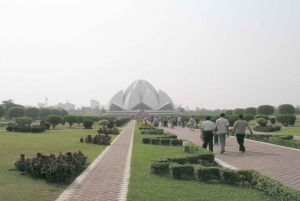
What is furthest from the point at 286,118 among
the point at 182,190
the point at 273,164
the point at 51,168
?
the point at 51,168

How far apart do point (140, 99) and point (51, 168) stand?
202ft

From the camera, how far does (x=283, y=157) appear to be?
8.49 meters

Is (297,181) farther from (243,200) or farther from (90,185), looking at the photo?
(90,185)

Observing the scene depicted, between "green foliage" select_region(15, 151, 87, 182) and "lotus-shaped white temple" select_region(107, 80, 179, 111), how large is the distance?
59.7 m

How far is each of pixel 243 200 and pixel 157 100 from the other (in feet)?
210

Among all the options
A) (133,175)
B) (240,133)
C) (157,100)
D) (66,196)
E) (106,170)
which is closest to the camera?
(66,196)

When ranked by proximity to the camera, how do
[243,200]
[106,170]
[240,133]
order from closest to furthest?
[243,200]
[106,170]
[240,133]

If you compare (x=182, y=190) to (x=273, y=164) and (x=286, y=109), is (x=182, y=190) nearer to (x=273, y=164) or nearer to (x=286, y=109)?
(x=273, y=164)

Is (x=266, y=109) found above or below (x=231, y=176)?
above

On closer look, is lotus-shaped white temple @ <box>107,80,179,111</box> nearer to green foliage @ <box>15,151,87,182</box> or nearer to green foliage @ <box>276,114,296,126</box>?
green foliage @ <box>276,114,296,126</box>

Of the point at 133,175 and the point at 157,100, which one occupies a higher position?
the point at 157,100

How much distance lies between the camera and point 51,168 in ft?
19.7

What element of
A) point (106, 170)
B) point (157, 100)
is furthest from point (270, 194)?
point (157, 100)

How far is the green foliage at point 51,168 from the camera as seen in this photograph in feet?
19.5
